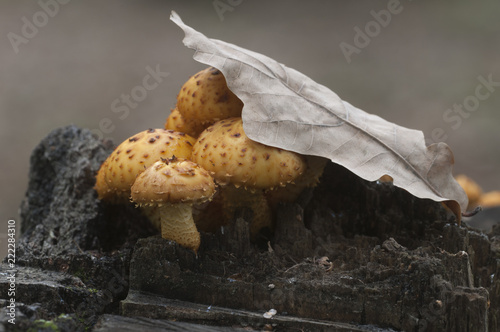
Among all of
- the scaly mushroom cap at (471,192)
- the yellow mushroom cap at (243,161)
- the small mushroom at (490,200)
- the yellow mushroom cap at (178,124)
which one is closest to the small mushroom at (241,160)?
the yellow mushroom cap at (243,161)

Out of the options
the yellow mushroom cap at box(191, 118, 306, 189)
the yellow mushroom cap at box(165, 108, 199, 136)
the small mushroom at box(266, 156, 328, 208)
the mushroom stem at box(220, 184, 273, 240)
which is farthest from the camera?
the yellow mushroom cap at box(165, 108, 199, 136)

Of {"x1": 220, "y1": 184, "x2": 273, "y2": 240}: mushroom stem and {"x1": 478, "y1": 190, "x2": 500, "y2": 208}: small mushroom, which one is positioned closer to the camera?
{"x1": 220, "y1": 184, "x2": 273, "y2": 240}: mushroom stem

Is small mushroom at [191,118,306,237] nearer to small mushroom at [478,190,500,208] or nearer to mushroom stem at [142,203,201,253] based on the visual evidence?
mushroom stem at [142,203,201,253]

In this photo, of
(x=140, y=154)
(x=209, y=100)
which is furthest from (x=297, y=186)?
(x=140, y=154)

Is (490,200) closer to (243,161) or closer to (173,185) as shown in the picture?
(243,161)

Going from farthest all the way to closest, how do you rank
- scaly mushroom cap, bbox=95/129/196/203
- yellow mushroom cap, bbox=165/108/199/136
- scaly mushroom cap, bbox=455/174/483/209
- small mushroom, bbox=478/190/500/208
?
1. small mushroom, bbox=478/190/500/208
2. scaly mushroom cap, bbox=455/174/483/209
3. yellow mushroom cap, bbox=165/108/199/136
4. scaly mushroom cap, bbox=95/129/196/203

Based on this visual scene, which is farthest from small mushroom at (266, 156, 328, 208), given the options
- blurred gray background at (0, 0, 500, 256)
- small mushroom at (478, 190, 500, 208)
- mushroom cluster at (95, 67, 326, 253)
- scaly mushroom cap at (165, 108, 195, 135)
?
blurred gray background at (0, 0, 500, 256)

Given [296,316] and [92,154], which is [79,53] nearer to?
[92,154]
